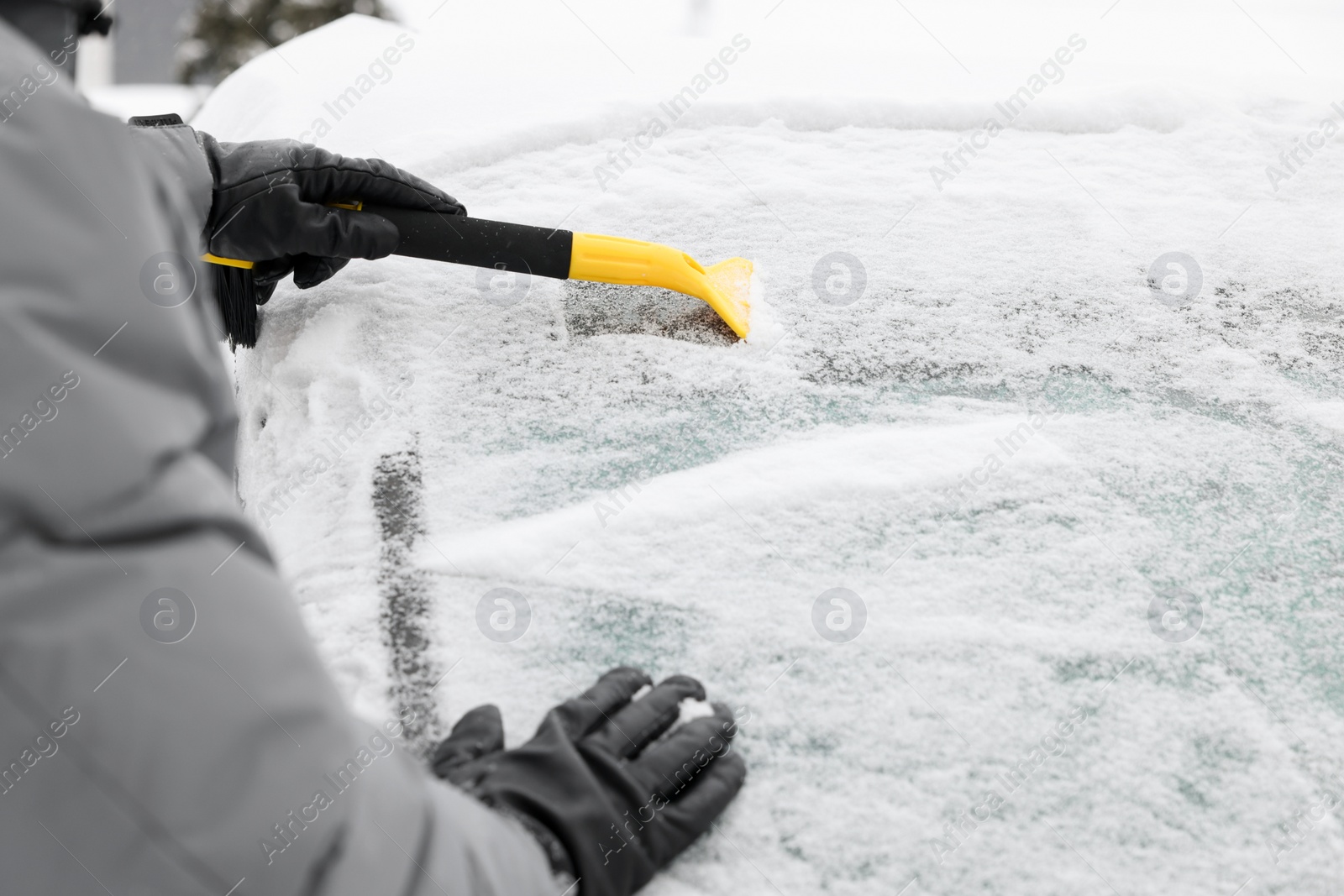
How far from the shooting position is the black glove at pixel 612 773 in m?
0.84

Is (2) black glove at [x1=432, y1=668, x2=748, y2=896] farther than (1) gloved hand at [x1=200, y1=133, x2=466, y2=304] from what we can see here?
No

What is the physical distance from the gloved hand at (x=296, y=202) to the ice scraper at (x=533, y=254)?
1.1 inches

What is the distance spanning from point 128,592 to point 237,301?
3.84ft

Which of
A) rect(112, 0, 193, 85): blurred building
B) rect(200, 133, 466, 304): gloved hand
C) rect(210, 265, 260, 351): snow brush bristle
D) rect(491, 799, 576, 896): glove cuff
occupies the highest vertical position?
rect(200, 133, 466, 304): gloved hand

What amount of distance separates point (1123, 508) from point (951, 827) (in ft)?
1.96

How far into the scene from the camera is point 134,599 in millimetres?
543

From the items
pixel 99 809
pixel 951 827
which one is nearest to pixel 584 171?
pixel 951 827

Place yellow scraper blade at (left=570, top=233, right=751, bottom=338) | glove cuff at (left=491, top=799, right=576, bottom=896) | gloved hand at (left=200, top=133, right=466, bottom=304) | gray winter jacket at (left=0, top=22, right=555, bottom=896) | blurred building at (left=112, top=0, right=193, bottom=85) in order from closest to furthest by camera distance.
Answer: gray winter jacket at (left=0, top=22, right=555, bottom=896)
glove cuff at (left=491, top=799, right=576, bottom=896)
gloved hand at (left=200, top=133, right=466, bottom=304)
yellow scraper blade at (left=570, top=233, right=751, bottom=338)
blurred building at (left=112, top=0, right=193, bottom=85)

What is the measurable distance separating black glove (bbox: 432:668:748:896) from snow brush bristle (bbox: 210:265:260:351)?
3.18 ft

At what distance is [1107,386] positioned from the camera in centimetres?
152

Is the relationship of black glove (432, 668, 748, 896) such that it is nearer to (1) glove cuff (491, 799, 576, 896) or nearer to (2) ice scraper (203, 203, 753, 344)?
(1) glove cuff (491, 799, 576, 896)

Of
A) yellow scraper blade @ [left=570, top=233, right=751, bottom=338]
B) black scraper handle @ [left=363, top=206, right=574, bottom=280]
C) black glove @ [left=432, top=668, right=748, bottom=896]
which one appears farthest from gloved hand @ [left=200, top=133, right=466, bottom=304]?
black glove @ [left=432, top=668, right=748, bottom=896]

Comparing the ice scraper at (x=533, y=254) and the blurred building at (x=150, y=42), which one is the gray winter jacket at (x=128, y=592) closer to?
the ice scraper at (x=533, y=254)

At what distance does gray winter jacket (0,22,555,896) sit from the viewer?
512 millimetres
